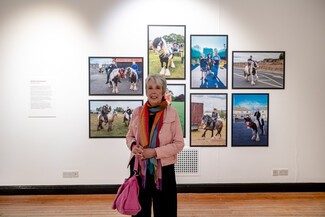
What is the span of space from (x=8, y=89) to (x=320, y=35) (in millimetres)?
4769

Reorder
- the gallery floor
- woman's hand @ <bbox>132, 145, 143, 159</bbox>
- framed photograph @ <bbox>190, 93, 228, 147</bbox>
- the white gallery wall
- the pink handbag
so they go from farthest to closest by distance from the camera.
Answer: framed photograph @ <bbox>190, 93, 228, 147</bbox>
the white gallery wall
the gallery floor
woman's hand @ <bbox>132, 145, 143, 159</bbox>
the pink handbag

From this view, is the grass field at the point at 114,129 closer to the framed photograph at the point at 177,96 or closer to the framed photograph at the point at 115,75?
the framed photograph at the point at 115,75

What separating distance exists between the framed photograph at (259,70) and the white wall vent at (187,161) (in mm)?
1182

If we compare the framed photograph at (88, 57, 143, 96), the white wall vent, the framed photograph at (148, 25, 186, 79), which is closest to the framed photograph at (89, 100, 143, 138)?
the framed photograph at (88, 57, 143, 96)

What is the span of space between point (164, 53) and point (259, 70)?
4.83 ft

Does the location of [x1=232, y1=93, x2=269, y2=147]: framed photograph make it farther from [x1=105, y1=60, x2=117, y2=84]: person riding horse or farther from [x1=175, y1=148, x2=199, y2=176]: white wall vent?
[x1=105, y1=60, x2=117, y2=84]: person riding horse

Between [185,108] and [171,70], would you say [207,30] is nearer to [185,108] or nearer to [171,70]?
[171,70]

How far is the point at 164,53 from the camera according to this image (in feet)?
14.9

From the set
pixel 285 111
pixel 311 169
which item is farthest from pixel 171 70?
pixel 311 169

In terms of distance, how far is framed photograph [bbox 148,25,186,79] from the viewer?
4.51 m

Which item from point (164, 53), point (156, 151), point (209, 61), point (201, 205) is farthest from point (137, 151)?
point (209, 61)

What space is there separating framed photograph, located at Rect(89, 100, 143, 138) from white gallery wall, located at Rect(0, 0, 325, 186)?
0.10 m

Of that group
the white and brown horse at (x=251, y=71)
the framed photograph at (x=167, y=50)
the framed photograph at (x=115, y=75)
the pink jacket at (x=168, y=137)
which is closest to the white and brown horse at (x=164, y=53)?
the framed photograph at (x=167, y=50)

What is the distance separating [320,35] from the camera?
182 inches
